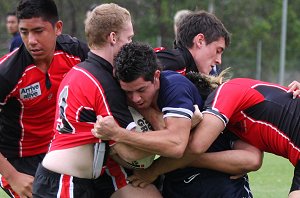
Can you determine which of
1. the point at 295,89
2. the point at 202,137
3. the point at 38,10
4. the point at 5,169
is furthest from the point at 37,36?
the point at 295,89

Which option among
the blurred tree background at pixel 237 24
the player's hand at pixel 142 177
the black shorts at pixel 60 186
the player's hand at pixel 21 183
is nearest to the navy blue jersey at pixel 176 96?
the player's hand at pixel 142 177

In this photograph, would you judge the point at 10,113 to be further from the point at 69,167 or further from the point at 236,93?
the point at 236,93

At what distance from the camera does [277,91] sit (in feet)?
17.0

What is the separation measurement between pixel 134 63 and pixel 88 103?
1.35 feet

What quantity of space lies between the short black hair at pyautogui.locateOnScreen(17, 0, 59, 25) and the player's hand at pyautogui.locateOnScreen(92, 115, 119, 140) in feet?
4.94

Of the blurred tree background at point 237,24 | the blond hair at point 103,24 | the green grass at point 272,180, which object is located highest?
the blond hair at point 103,24

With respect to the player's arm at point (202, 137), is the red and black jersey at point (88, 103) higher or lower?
higher

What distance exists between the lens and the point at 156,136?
4539 mm

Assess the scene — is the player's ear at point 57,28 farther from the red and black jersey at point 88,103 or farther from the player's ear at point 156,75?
the player's ear at point 156,75

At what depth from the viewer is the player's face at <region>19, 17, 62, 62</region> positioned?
5574mm

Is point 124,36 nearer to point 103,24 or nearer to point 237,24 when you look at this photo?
point 103,24

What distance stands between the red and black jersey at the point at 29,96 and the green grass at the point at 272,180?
3508mm

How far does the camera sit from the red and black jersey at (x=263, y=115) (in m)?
4.95

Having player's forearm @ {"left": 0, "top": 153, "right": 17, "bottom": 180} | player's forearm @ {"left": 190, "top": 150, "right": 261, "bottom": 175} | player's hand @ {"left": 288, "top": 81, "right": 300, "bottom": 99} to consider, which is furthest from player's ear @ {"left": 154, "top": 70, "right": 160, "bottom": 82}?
player's forearm @ {"left": 0, "top": 153, "right": 17, "bottom": 180}
